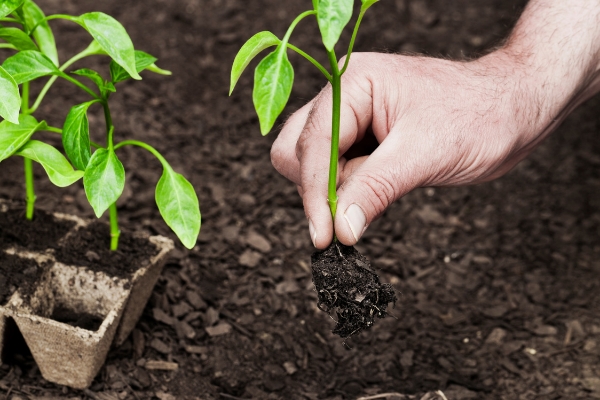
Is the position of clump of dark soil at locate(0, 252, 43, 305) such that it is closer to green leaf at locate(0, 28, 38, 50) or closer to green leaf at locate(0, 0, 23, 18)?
green leaf at locate(0, 28, 38, 50)

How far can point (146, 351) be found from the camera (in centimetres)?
230

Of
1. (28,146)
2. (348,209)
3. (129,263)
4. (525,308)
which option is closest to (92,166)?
(28,146)

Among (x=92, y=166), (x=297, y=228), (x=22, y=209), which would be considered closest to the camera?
(x=92, y=166)

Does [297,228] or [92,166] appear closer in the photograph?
[92,166]

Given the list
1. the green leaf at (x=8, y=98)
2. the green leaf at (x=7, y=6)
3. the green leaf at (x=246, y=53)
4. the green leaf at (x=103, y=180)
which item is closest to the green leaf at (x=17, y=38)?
the green leaf at (x=7, y=6)

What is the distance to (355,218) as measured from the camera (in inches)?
69.1

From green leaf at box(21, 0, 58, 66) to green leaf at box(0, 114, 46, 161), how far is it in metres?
0.27

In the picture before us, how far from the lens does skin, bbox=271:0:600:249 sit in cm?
185

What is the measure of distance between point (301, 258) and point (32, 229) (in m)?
1.13

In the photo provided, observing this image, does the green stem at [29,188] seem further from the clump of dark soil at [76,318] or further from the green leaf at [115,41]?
the green leaf at [115,41]

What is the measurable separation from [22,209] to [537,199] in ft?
7.83

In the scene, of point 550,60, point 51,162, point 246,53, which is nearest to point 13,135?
point 51,162

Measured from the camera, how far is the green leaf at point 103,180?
5.49 feet

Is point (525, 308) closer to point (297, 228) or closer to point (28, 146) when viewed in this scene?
point (297, 228)
